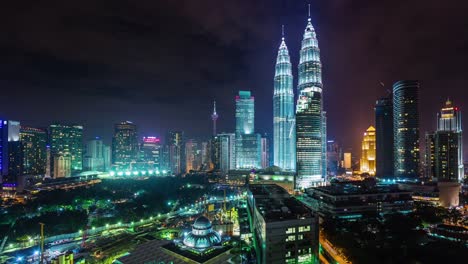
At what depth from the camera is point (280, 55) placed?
103250 millimetres

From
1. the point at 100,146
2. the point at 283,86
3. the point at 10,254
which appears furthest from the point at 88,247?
the point at 100,146

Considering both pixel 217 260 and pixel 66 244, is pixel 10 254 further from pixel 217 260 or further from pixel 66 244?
pixel 217 260

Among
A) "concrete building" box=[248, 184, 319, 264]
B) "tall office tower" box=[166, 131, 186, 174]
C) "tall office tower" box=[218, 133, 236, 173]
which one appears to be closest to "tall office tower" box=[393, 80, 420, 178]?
"tall office tower" box=[218, 133, 236, 173]

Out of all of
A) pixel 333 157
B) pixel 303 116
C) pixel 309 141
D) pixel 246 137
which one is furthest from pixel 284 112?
pixel 333 157

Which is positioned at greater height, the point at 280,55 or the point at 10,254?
the point at 280,55

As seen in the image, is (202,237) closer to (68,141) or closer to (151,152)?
(68,141)

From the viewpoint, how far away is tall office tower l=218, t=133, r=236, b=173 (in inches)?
4397

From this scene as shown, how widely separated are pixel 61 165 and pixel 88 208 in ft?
172

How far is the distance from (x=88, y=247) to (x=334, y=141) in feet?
539

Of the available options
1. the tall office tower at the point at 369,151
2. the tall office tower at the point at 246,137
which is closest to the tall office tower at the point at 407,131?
the tall office tower at the point at 369,151

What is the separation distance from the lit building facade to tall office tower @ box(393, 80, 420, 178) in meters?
35.6

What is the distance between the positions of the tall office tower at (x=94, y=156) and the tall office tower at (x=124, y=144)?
30.3m

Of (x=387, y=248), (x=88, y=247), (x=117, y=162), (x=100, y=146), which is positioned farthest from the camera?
(x=100, y=146)

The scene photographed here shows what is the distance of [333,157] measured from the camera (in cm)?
14525
